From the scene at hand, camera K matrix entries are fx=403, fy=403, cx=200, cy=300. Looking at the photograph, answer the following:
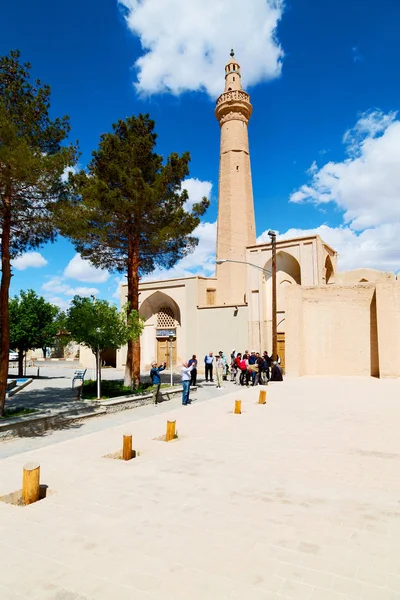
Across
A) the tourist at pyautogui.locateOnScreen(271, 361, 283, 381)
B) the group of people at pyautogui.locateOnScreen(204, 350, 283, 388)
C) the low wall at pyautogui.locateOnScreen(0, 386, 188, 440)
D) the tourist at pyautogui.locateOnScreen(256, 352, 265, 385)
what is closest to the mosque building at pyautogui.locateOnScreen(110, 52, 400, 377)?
the tourist at pyautogui.locateOnScreen(271, 361, 283, 381)

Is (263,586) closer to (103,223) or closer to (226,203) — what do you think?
(103,223)

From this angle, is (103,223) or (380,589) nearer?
(380,589)

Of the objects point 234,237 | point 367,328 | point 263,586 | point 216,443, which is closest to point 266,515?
point 263,586

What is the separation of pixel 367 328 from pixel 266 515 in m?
18.8

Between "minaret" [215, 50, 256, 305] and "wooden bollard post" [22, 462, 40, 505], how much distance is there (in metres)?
25.6

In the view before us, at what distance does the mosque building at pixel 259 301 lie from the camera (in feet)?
70.6

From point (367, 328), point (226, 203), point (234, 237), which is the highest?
point (226, 203)

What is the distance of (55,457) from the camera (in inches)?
287

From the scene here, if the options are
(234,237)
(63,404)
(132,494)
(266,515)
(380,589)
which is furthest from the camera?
(234,237)

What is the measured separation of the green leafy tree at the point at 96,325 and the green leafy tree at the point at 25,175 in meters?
2.75

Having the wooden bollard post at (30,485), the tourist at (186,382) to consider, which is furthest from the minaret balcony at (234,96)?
the wooden bollard post at (30,485)

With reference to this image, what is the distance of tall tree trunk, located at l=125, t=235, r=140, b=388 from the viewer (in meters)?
15.9

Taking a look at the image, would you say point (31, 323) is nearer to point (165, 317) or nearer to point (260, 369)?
point (165, 317)

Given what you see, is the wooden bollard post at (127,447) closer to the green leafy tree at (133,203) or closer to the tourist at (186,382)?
the tourist at (186,382)
